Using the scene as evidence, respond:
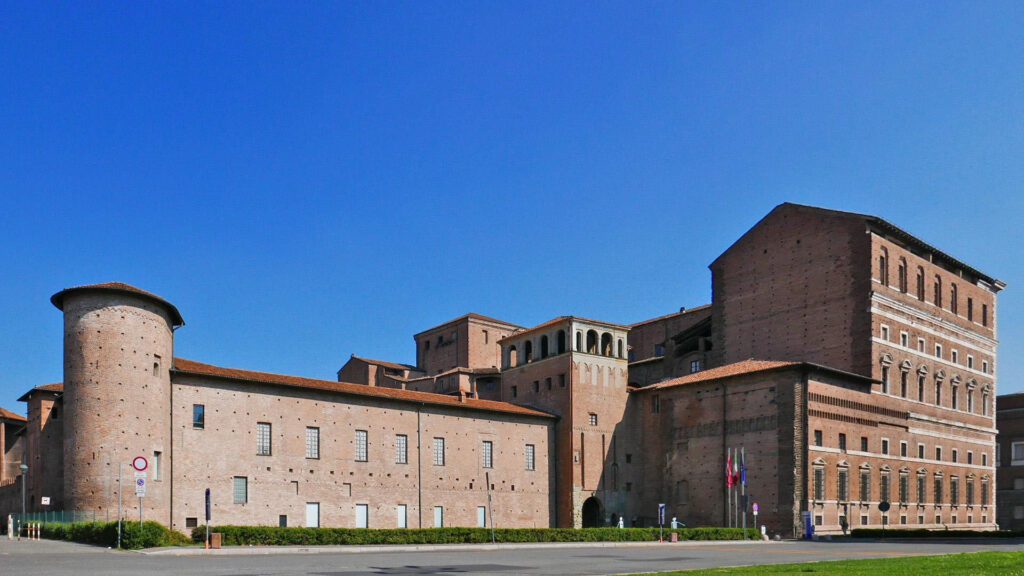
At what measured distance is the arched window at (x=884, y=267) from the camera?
59.2 m

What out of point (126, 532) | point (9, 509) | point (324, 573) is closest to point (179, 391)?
point (126, 532)

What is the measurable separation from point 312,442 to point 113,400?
1122cm

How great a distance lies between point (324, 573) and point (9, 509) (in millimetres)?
41356

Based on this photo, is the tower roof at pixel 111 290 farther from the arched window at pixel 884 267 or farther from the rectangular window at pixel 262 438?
the arched window at pixel 884 267

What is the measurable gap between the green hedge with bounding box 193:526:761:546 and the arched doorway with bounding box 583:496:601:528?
34.9ft

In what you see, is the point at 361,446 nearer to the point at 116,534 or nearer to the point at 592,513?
the point at 592,513

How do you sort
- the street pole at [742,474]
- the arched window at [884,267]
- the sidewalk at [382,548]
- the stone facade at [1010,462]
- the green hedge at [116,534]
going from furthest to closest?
the stone facade at [1010,462] < the arched window at [884,267] < the street pole at [742,474] < the green hedge at [116,534] < the sidewalk at [382,548]

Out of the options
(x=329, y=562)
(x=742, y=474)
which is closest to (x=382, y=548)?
(x=329, y=562)

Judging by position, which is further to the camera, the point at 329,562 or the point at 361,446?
the point at 361,446

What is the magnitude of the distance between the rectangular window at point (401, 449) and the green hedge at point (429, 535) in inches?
428

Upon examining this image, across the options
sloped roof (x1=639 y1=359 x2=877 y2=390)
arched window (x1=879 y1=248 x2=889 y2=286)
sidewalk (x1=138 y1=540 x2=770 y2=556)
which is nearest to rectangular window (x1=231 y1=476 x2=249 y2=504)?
sidewalk (x1=138 y1=540 x2=770 y2=556)

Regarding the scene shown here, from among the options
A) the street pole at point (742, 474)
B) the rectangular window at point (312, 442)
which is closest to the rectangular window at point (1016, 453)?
the street pole at point (742, 474)

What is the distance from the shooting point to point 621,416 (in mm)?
61281

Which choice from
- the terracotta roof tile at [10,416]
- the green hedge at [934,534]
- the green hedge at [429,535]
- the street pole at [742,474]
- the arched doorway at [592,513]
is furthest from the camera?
the terracotta roof tile at [10,416]
